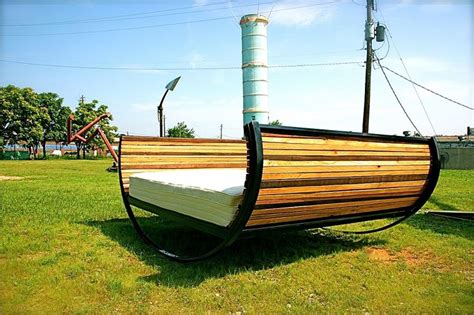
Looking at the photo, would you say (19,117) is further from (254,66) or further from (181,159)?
(181,159)

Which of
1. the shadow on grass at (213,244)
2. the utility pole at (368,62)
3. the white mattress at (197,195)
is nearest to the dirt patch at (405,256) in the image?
the shadow on grass at (213,244)

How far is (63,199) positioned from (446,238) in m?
5.95

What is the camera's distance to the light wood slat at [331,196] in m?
2.73

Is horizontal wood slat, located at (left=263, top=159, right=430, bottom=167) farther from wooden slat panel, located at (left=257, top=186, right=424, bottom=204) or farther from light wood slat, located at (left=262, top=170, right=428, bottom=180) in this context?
wooden slat panel, located at (left=257, top=186, right=424, bottom=204)

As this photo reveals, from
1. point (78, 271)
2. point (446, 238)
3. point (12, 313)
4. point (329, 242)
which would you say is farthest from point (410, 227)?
point (12, 313)

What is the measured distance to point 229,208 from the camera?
2803 millimetres

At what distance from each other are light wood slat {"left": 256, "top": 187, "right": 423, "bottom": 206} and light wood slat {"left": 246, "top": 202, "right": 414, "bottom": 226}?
123 mm

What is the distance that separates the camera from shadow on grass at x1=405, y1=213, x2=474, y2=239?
4.54 m

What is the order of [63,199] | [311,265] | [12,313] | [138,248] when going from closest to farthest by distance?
[12,313]
[311,265]
[138,248]
[63,199]

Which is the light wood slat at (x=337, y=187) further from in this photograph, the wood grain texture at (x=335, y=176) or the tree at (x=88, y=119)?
the tree at (x=88, y=119)

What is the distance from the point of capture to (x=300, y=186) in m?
2.86

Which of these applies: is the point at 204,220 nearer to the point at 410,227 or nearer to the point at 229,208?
the point at 229,208

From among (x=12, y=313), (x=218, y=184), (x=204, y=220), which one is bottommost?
(x=12, y=313)

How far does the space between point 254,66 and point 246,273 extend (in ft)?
25.8
